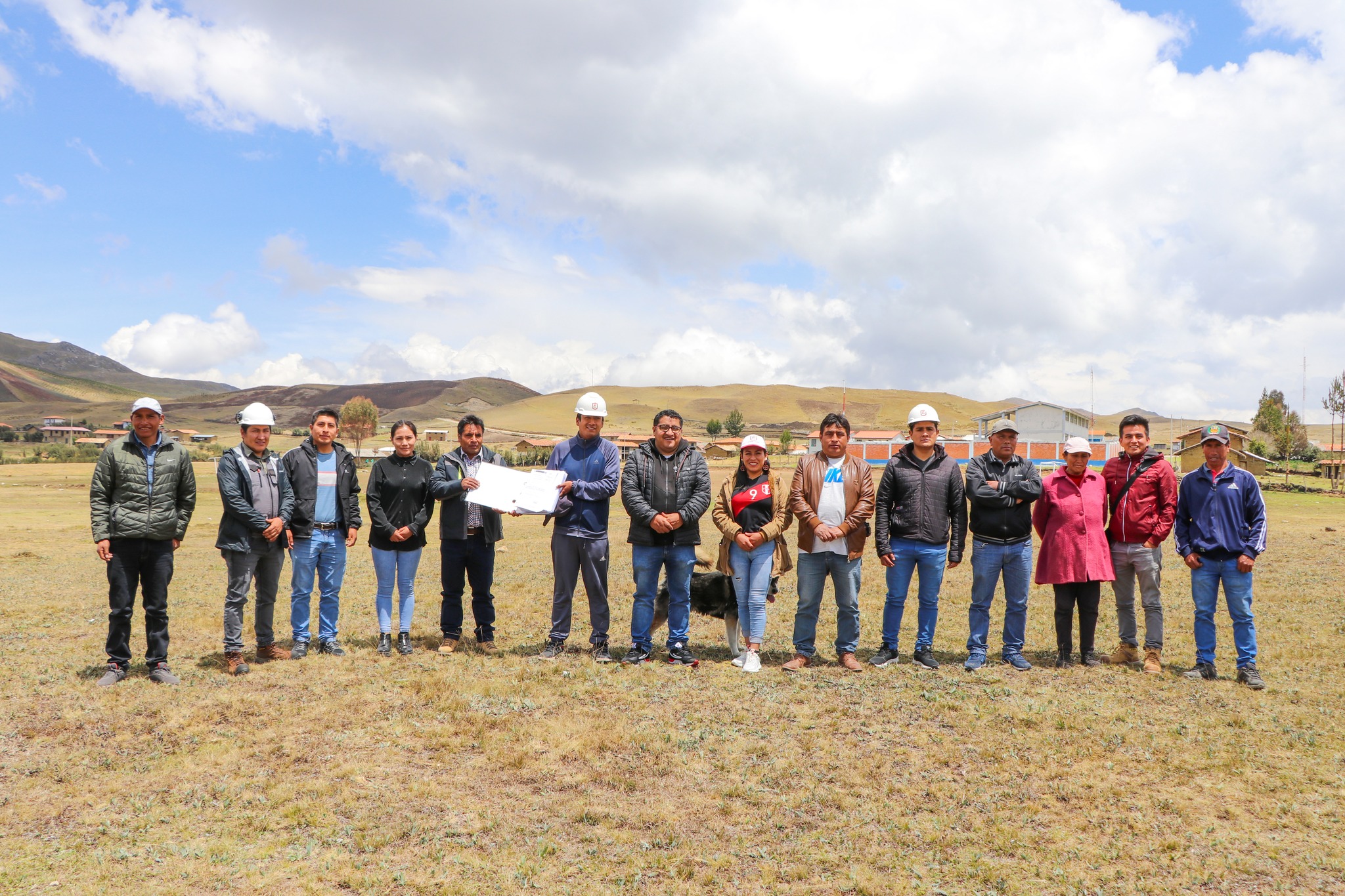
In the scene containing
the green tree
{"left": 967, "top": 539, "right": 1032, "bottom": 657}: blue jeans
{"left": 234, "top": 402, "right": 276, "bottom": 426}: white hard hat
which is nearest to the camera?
{"left": 234, "top": 402, "right": 276, "bottom": 426}: white hard hat

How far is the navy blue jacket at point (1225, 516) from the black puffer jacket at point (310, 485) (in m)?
8.04

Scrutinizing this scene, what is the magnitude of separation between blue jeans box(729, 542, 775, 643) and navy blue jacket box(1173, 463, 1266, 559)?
3.88 metres

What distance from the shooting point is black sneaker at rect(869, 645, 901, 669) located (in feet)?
24.5

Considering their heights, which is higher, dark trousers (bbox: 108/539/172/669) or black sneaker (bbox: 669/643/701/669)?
dark trousers (bbox: 108/539/172/669)

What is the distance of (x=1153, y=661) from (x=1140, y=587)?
2.39ft

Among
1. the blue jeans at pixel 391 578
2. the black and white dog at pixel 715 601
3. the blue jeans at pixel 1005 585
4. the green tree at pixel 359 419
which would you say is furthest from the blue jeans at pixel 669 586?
the green tree at pixel 359 419

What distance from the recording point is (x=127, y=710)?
6004 mm

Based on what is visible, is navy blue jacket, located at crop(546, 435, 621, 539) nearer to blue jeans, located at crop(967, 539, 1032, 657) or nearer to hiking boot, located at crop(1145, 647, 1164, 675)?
blue jeans, located at crop(967, 539, 1032, 657)

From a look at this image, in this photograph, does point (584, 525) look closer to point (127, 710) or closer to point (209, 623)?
point (127, 710)

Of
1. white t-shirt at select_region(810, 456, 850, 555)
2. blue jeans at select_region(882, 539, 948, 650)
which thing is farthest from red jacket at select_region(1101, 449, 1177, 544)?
white t-shirt at select_region(810, 456, 850, 555)

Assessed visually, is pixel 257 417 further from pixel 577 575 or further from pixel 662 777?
pixel 662 777

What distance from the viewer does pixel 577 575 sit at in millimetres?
7508

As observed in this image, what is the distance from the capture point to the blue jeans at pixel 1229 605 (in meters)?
7.01

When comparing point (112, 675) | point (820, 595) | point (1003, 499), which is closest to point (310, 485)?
point (112, 675)
